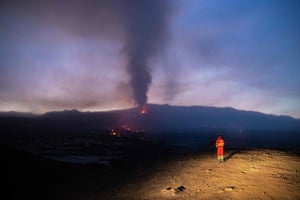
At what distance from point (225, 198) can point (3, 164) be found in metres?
30.4

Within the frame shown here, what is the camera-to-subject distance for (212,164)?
593 inches

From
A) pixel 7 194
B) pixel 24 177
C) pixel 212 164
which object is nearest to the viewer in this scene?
pixel 212 164

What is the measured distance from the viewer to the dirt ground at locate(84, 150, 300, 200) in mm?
9742

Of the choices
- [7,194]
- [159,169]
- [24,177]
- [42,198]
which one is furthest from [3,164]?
[159,169]

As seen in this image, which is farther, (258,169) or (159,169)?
(159,169)

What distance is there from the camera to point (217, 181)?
11.4m

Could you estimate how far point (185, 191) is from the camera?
1039 centimetres

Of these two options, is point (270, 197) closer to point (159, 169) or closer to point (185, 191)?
point (185, 191)

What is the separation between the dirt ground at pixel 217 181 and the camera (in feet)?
32.0

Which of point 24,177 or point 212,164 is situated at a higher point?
point 212,164

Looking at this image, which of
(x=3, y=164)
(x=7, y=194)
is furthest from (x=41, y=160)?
(x=7, y=194)

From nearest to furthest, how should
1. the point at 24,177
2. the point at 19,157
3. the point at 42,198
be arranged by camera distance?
the point at 42,198
the point at 24,177
the point at 19,157

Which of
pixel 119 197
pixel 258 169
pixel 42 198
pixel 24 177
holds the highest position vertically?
pixel 258 169

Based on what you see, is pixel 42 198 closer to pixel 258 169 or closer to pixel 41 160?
pixel 258 169
